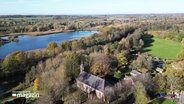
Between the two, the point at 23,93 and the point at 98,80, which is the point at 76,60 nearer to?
the point at 98,80

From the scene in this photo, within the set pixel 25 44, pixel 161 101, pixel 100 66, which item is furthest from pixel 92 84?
pixel 25 44

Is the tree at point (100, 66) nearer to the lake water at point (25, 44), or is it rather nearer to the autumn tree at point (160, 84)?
the autumn tree at point (160, 84)

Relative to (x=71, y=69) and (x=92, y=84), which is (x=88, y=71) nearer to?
(x=71, y=69)

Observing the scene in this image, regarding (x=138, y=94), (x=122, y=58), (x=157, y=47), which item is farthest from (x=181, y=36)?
(x=138, y=94)


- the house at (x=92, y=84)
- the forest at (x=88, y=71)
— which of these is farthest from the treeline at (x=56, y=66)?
the house at (x=92, y=84)

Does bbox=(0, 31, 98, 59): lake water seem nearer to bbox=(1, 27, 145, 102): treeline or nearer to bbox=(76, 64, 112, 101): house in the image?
bbox=(1, 27, 145, 102): treeline

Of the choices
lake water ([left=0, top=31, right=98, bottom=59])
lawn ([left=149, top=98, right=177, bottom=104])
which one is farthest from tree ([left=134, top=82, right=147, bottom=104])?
lake water ([left=0, top=31, right=98, bottom=59])
